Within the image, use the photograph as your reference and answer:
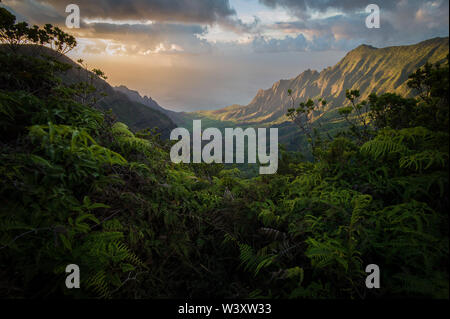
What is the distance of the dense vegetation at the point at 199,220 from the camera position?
1646 mm

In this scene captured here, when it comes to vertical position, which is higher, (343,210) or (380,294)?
(343,210)

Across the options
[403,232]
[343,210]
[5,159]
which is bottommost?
[403,232]

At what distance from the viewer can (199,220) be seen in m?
2.62

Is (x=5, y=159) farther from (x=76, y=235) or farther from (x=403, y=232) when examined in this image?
(x=403, y=232)

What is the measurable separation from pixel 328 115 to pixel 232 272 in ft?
576

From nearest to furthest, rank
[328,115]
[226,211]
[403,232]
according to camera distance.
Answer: [403,232] < [226,211] < [328,115]

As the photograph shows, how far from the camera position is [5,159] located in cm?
187

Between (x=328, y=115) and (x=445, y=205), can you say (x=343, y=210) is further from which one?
(x=328, y=115)

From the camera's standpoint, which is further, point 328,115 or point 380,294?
point 328,115

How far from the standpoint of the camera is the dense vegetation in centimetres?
165

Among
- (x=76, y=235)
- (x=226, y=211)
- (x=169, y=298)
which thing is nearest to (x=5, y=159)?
(x=76, y=235)

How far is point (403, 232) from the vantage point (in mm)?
1841
